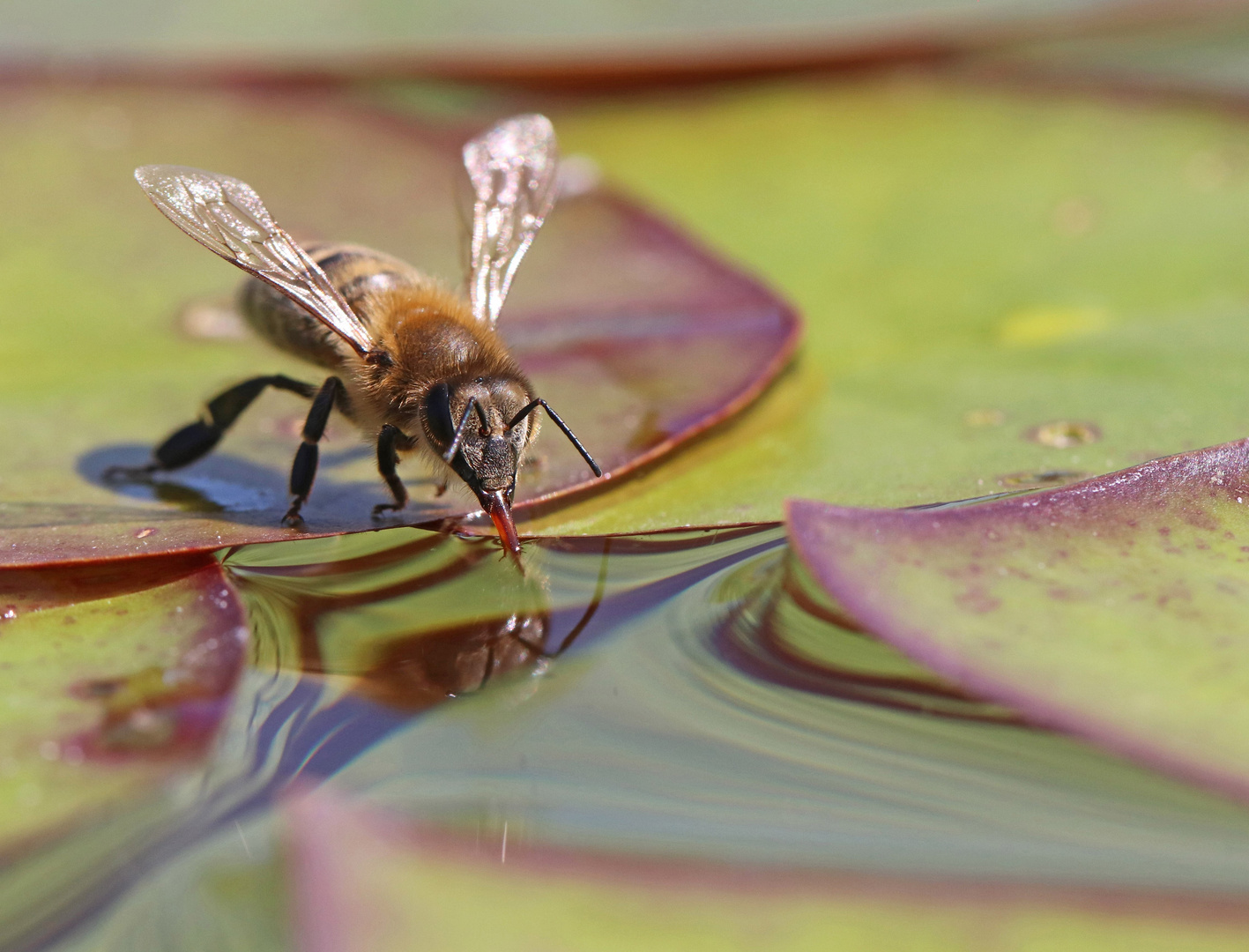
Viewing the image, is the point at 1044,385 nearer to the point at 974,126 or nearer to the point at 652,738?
the point at 652,738

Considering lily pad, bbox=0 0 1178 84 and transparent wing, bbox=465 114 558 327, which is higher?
lily pad, bbox=0 0 1178 84

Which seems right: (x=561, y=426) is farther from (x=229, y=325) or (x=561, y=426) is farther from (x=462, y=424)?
(x=229, y=325)

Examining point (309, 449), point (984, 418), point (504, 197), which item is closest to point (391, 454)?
point (309, 449)

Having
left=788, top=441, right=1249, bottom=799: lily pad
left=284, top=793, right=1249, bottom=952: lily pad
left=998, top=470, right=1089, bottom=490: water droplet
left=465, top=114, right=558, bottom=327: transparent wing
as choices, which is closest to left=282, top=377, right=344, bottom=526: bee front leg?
left=465, top=114, right=558, bottom=327: transparent wing

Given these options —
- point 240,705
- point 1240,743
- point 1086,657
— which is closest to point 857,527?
point 1086,657

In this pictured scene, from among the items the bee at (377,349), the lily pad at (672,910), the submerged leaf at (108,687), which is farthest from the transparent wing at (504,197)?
the lily pad at (672,910)

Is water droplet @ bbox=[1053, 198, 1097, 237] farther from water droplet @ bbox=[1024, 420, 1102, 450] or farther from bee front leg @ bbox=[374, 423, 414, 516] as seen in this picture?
bee front leg @ bbox=[374, 423, 414, 516]
